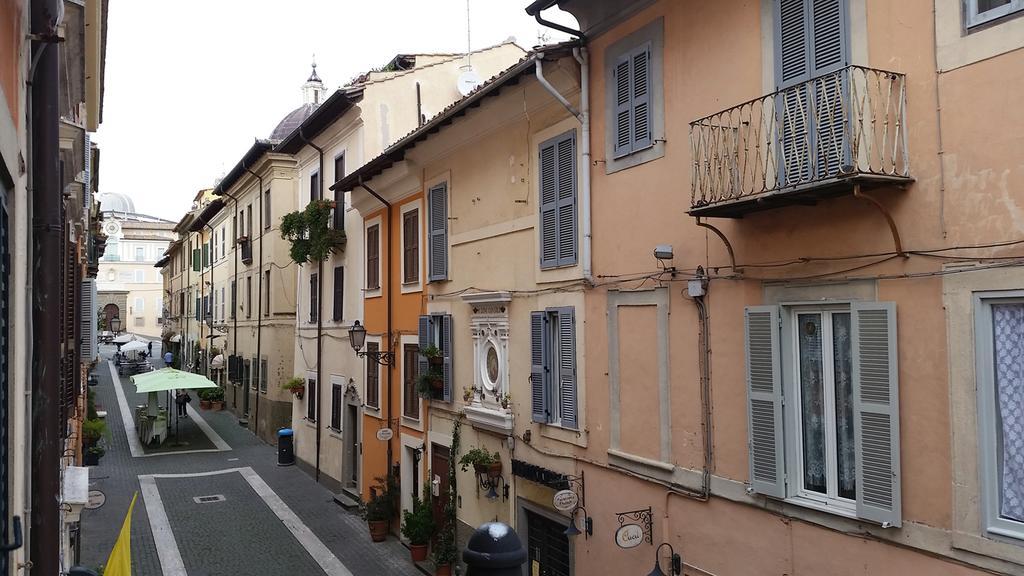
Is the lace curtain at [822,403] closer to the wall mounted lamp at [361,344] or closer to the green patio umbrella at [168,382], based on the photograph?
the wall mounted lamp at [361,344]

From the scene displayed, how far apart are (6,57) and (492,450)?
9839 millimetres

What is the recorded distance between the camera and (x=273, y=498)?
20562 mm

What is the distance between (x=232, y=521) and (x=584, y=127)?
13487 millimetres

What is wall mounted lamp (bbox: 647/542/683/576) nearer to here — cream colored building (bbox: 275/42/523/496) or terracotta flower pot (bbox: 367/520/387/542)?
cream colored building (bbox: 275/42/523/496)

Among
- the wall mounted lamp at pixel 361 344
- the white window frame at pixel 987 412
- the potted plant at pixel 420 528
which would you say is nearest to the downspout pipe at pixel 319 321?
the wall mounted lamp at pixel 361 344

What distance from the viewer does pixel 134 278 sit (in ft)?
283

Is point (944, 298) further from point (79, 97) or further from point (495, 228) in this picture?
point (79, 97)

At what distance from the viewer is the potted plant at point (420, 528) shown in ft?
47.9

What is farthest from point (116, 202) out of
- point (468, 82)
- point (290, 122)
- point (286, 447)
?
point (468, 82)

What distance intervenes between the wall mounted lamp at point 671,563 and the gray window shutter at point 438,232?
22.9ft

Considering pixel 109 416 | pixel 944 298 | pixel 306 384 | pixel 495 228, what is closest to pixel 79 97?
pixel 495 228

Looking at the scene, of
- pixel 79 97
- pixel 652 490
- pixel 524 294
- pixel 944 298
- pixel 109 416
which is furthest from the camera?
pixel 109 416

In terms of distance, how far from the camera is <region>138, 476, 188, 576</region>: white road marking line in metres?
15.2

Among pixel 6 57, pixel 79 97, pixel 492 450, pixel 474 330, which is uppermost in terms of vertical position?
pixel 79 97
